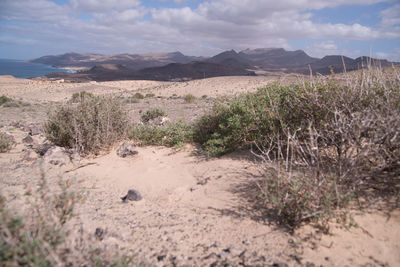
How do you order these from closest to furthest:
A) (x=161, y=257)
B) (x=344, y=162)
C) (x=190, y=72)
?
(x=161, y=257), (x=344, y=162), (x=190, y=72)

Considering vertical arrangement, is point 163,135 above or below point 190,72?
below

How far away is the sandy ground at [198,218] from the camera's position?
2.22m

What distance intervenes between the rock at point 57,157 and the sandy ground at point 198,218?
15 cm

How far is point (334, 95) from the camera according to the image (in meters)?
3.66

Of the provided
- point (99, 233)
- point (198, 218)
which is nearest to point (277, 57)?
point (198, 218)

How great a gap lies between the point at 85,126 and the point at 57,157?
0.74 m

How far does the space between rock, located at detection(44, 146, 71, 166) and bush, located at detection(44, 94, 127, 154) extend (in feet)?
0.84

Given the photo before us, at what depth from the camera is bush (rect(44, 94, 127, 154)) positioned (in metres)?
4.96

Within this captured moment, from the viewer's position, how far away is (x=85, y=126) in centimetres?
488

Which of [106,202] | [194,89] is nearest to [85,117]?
[106,202]

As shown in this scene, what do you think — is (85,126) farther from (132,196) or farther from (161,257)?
(161,257)

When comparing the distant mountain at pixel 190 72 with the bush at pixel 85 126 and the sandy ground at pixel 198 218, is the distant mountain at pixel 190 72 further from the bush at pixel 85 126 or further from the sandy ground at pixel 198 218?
the sandy ground at pixel 198 218

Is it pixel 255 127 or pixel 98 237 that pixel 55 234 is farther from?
pixel 255 127

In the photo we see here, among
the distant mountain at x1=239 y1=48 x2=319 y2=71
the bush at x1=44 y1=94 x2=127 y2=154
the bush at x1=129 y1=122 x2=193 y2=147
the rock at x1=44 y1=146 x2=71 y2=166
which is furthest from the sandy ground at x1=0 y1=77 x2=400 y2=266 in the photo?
the distant mountain at x1=239 y1=48 x2=319 y2=71
